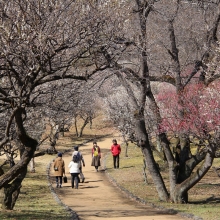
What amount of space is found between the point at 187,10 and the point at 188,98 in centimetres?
362

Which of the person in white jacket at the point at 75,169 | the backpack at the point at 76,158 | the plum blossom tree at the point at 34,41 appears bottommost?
the person in white jacket at the point at 75,169

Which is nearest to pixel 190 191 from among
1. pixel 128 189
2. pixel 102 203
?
pixel 128 189

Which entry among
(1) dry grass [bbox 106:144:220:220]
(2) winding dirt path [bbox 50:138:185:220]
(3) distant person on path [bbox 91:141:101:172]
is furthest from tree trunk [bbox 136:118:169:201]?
(3) distant person on path [bbox 91:141:101:172]

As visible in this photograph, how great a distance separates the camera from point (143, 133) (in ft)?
55.8

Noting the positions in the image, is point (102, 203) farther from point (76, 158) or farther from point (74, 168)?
point (76, 158)

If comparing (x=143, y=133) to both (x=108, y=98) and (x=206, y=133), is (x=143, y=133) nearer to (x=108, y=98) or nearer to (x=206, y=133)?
(x=206, y=133)

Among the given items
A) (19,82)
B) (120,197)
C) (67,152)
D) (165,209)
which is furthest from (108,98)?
(19,82)

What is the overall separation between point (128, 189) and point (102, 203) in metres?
3.22

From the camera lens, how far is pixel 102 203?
17.1 metres

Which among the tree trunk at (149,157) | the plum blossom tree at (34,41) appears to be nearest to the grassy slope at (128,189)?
the tree trunk at (149,157)

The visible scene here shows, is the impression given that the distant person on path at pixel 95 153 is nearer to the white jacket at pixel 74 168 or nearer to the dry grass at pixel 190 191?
the dry grass at pixel 190 191

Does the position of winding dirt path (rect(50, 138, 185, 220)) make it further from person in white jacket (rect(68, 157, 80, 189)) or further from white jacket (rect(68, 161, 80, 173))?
white jacket (rect(68, 161, 80, 173))

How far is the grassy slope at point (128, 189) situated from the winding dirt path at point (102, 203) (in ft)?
1.73

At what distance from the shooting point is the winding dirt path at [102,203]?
13.7 meters
